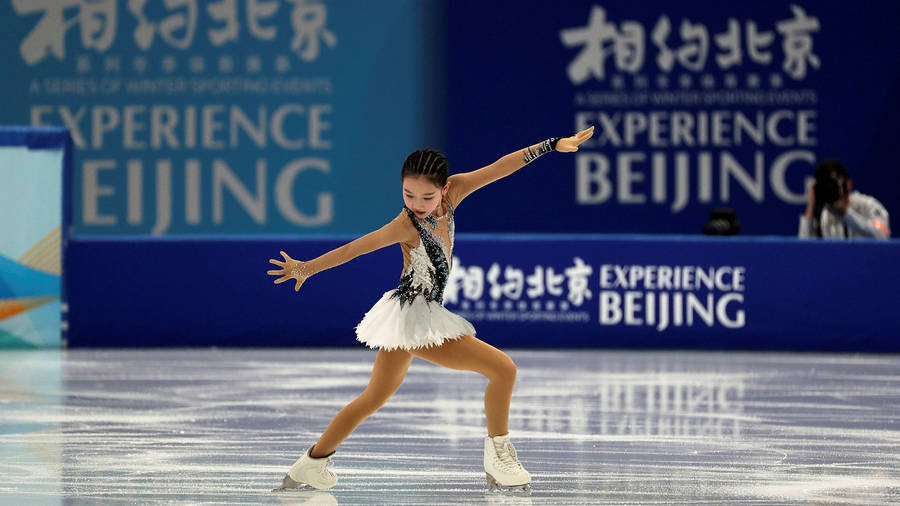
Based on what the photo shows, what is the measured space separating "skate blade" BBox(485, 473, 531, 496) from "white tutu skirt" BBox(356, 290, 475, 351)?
0.59 metres

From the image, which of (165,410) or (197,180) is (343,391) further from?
(197,180)

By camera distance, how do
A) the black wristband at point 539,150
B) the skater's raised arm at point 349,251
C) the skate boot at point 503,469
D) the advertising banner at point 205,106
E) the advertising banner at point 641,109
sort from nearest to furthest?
1. the skater's raised arm at point 349,251
2. the skate boot at point 503,469
3. the black wristband at point 539,150
4. the advertising banner at point 641,109
5. the advertising banner at point 205,106

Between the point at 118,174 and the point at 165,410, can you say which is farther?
the point at 118,174

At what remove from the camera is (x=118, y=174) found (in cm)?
1661

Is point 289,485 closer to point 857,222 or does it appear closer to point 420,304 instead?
point 420,304

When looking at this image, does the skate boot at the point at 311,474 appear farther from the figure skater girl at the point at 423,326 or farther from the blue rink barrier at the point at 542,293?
the blue rink barrier at the point at 542,293

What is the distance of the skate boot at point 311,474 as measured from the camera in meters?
5.66

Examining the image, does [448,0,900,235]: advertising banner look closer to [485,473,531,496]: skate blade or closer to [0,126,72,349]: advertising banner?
[0,126,72,349]: advertising banner

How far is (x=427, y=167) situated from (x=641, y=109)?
33.7 feet

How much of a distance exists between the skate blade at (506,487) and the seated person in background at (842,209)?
7.51 metres

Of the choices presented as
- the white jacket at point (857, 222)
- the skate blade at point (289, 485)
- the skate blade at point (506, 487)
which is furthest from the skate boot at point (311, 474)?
the white jacket at point (857, 222)

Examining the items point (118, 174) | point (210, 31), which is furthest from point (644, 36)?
point (118, 174)

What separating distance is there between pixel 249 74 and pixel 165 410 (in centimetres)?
876

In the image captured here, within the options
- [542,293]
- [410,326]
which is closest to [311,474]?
[410,326]
